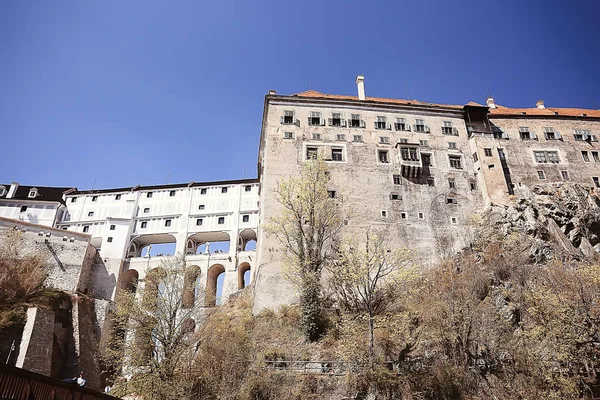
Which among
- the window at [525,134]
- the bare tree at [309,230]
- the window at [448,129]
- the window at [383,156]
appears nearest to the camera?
the bare tree at [309,230]

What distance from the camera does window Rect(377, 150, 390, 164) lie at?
1485 inches

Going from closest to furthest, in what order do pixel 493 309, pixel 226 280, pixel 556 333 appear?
pixel 556 333
pixel 493 309
pixel 226 280

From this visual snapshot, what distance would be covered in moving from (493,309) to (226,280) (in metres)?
26.3

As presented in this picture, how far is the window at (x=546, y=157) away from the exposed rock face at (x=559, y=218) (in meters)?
3.96

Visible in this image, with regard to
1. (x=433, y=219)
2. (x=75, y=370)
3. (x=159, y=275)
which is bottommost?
(x=75, y=370)

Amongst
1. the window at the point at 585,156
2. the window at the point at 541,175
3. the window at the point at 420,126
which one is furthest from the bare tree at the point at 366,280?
the window at the point at 585,156

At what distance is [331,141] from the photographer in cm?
3803

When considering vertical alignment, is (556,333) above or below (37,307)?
below

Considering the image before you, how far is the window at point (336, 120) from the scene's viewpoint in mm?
39031

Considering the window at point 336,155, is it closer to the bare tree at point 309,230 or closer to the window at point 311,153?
the window at point 311,153

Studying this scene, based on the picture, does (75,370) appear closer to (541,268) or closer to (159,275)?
(159,275)

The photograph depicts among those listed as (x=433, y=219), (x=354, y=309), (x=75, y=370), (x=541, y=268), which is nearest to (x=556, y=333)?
(x=541, y=268)

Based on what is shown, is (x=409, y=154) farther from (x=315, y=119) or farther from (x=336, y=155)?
(x=315, y=119)

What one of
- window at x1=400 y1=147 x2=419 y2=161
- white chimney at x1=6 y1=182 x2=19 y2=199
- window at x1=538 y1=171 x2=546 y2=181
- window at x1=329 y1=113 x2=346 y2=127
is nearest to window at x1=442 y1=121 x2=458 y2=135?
window at x1=400 y1=147 x2=419 y2=161
